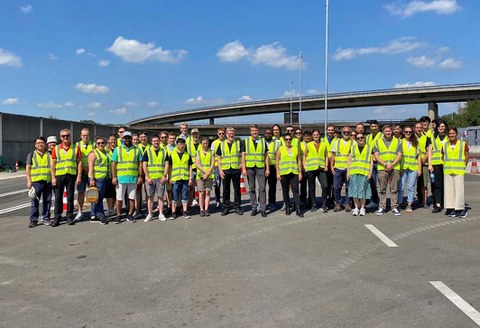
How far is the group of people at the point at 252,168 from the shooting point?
26.2ft

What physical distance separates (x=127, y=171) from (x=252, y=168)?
9.09 feet

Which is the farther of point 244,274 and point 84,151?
point 84,151

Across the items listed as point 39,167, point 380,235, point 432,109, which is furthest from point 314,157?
point 432,109

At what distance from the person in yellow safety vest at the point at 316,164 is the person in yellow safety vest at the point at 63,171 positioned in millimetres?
5167

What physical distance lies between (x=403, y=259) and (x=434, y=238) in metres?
1.54

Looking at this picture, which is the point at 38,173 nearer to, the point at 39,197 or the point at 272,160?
the point at 39,197

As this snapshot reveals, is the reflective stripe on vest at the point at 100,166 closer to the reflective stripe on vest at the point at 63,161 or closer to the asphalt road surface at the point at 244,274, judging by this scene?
the reflective stripe on vest at the point at 63,161

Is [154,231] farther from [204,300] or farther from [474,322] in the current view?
[474,322]

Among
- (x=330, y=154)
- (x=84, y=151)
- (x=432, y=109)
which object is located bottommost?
(x=330, y=154)

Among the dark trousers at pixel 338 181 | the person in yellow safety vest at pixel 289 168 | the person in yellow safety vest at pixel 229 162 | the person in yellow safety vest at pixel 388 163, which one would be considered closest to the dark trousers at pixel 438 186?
the person in yellow safety vest at pixel 388 163

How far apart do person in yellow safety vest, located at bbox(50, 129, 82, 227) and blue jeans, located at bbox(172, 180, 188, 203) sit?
2.02m

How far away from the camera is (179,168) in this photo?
841cm

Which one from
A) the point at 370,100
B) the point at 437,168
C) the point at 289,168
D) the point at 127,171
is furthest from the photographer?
the point at 370,100

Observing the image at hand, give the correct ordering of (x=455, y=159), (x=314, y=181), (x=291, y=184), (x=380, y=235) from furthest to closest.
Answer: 1. (x=314, y=181)
2. (x=291, y=184)
3. (x=455, y=159)
4. (x=380, y=235)
